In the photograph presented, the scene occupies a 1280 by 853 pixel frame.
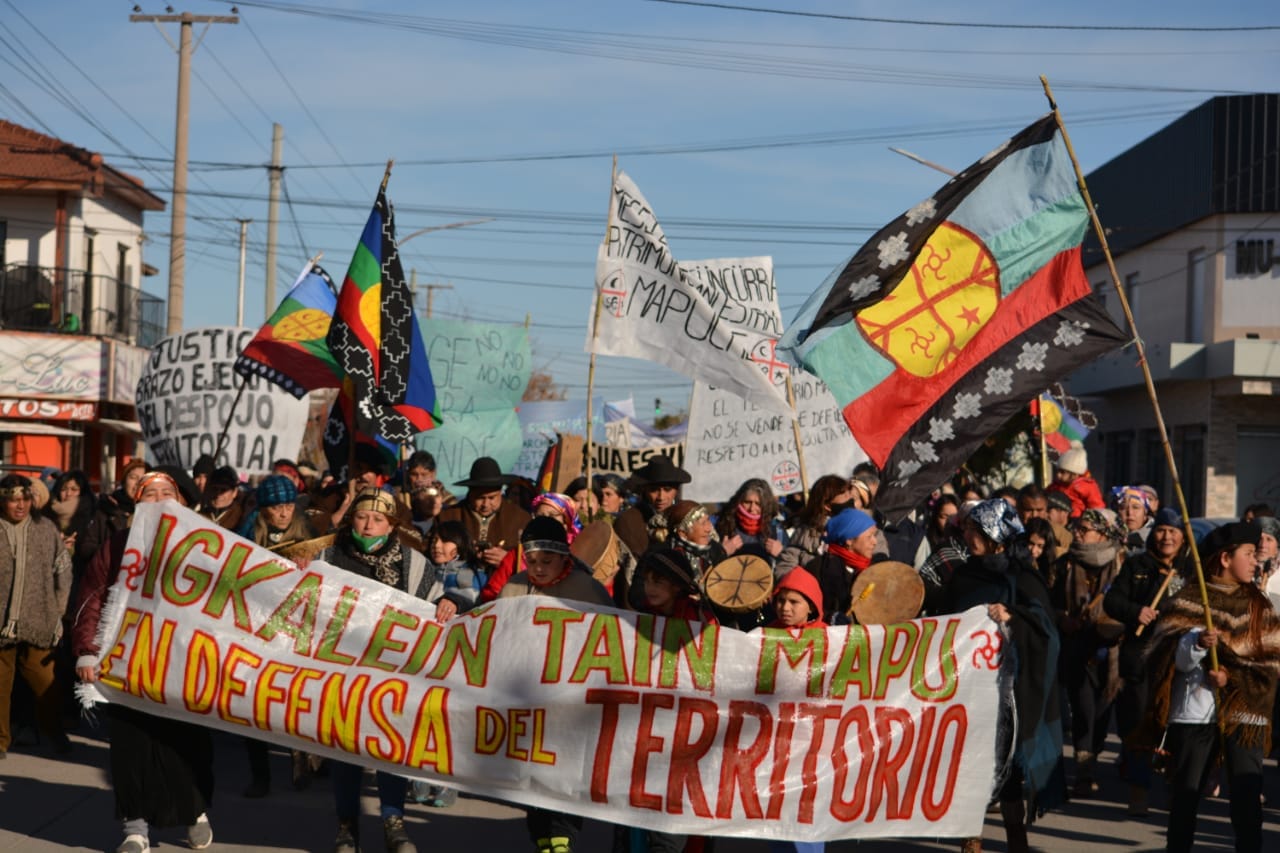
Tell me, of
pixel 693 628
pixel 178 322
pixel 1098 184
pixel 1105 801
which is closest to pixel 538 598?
pixel 693 628

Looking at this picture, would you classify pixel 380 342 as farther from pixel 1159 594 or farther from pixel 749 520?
pixel 1159 594

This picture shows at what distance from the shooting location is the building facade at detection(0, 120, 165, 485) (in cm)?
3462

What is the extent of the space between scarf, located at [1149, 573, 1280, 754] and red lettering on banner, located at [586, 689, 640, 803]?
2.41 metres

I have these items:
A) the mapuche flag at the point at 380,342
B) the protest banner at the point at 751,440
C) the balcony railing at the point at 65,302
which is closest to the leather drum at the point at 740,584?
the mapuche flag at the point at 380,342

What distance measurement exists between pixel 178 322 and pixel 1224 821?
19084 millimetres

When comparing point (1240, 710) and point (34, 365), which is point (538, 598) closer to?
point (1240, 710)

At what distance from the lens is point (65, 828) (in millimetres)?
7805

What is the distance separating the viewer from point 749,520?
1020 centimetres

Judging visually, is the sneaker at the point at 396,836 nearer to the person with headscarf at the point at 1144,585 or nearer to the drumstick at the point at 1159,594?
the person with headscarf at the point at 1144,585

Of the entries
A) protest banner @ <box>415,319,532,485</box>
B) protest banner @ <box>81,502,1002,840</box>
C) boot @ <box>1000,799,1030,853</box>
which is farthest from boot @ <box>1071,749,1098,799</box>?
protest banner @ <box>415,319,532,485</box>

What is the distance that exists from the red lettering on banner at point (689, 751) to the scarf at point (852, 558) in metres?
1.20

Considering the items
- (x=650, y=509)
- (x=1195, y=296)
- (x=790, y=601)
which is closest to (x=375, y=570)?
(x=790, y=601)

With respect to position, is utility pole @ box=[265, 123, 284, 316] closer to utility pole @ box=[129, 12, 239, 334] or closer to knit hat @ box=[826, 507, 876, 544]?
utility pole @ box=[129, 12, 239, 334]

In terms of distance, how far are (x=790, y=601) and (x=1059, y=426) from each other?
1474 cm
